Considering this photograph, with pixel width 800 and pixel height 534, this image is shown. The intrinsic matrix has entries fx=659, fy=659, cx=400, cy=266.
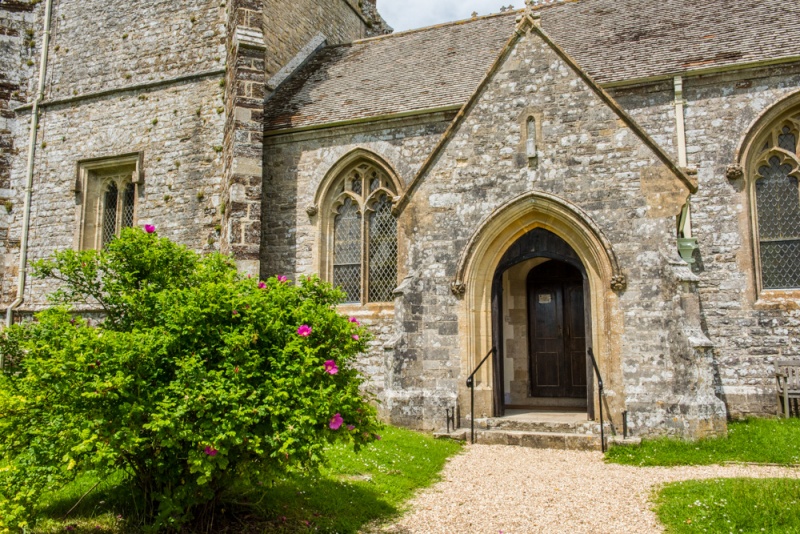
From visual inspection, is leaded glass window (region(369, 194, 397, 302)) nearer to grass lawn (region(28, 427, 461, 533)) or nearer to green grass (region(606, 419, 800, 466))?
grass lawn (region(28, 427, 461, 533))

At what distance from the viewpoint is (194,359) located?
5273 millimetres

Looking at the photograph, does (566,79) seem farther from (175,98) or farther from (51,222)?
(51,222)

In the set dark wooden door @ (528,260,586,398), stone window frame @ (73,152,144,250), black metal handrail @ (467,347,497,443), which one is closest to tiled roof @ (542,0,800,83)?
dark wooden door @ (528,260,586,398)

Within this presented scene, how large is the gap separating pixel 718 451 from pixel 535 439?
2.52 meters

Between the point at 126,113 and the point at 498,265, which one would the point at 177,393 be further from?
the point at 126,113

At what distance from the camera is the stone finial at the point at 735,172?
1215cm

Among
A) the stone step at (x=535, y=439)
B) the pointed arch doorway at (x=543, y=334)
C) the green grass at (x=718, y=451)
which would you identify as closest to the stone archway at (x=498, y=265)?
the stone step at (x=535, y=439)

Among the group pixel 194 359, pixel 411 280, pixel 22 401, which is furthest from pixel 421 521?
pixel 411 280

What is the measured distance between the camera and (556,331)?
14211 mm

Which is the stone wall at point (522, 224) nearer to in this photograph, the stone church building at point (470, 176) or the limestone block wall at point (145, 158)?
the stone church building at point (470, 176)

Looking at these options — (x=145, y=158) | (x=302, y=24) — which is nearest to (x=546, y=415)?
(x=145, y=158)

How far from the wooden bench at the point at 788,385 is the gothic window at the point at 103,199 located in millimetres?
14986

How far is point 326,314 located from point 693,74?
397 inches

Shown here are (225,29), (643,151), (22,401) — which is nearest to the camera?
(22,401)
